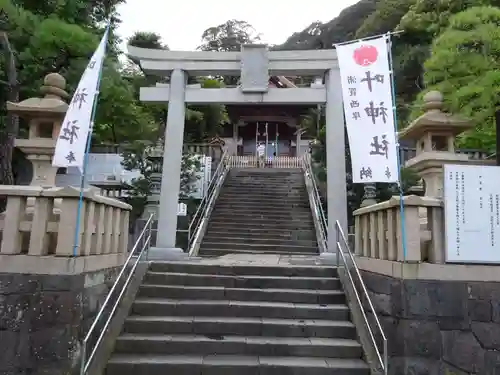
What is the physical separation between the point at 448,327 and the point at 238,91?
6411 mm

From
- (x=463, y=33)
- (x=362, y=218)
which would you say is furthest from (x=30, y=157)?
(x=463, y=33)

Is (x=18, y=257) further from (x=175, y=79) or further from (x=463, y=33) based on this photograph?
(x=463, y=33)

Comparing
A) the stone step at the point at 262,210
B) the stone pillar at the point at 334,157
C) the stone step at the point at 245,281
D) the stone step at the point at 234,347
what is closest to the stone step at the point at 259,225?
the stone step at the point at 262,210

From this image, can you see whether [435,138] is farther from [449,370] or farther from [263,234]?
[263,234]

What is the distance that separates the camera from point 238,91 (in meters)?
8.93

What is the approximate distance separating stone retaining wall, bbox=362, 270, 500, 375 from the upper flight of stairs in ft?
21.4

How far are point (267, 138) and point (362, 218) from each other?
21.1 meters

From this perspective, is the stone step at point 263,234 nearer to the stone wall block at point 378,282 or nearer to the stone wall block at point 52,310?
the stone wall block at point 378,282

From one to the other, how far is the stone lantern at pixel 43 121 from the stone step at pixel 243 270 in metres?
2.30

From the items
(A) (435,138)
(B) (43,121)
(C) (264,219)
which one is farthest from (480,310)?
(C) (264,219)

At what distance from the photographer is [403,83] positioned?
77.5 feet

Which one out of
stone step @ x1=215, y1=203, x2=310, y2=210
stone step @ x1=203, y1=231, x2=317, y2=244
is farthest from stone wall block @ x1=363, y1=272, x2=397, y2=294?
stone step @ x1=215, y1=203, x2=310, y2=210

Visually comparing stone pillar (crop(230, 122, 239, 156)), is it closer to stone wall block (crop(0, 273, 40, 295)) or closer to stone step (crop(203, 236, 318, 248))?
stone step (crop(203, 236, 318, 248))

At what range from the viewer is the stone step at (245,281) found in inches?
245
